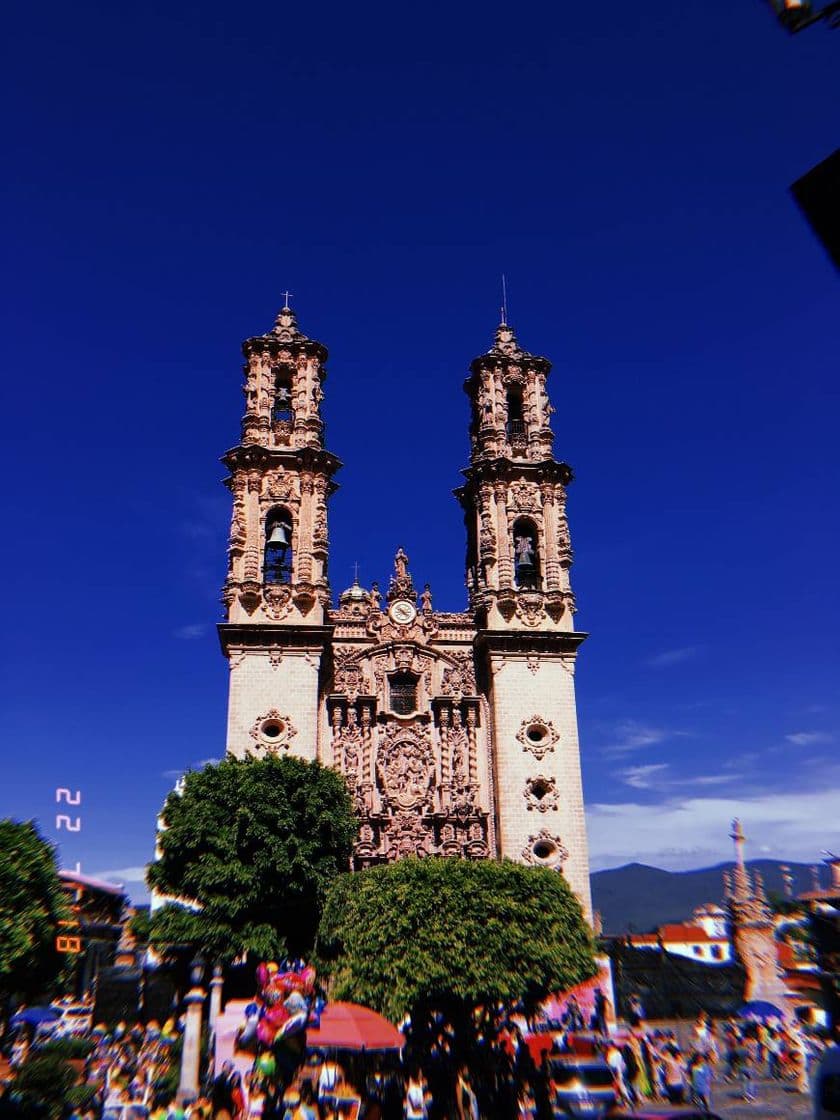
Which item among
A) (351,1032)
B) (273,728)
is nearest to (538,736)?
(273,728)

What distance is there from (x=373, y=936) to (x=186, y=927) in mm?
6271

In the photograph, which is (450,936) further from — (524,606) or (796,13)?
(796,13)

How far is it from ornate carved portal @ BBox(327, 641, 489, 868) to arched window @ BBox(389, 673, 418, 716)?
0.21 m

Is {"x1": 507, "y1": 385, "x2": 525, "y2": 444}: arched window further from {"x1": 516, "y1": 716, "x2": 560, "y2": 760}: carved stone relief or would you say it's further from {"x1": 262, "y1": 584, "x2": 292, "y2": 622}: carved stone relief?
{"x1": 516, "y1": 716, "x2": 560, "y2": 760}: carved stone relief

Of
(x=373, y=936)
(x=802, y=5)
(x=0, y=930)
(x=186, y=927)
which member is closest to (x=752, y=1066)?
(x=373, y=936)

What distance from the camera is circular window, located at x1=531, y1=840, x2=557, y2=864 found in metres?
33.5

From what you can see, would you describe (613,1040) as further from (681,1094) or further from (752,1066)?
(752,1066)

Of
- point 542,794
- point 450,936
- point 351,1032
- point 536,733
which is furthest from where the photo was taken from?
point 536,733

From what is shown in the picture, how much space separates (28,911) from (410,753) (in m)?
14.6

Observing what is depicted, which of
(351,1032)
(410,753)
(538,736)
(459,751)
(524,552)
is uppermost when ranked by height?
(524,552)

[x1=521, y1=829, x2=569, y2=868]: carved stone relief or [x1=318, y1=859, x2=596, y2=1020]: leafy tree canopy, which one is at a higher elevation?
[x1=521, y1=829, x2=569, y2=868]: carved stone relief

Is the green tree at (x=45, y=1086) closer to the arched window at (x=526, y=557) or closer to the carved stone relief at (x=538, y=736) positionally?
the carved stone relief at (x=538, y=736)

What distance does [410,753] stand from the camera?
35281mm

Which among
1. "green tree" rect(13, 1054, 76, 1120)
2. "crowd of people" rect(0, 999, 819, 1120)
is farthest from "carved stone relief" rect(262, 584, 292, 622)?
"green tree" rect(13, 1054, 76, 1120)
